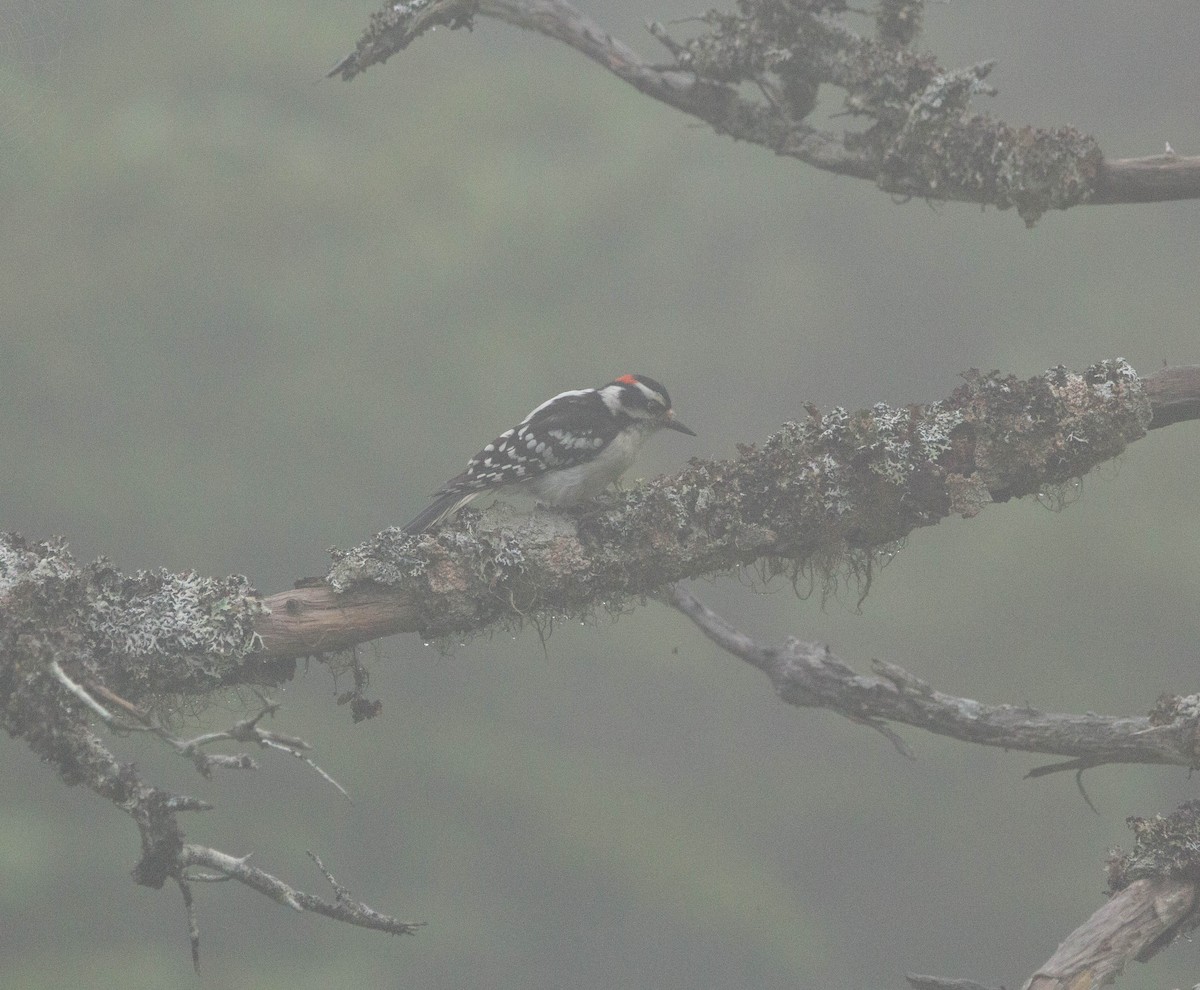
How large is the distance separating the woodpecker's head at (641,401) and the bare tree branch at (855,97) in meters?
1.03

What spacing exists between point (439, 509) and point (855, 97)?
2.14 m

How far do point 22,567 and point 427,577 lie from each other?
1.13 meters

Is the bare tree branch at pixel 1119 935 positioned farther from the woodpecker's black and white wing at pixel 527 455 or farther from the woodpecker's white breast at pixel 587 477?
the woodpecker's black and white wing at pixel 527 455

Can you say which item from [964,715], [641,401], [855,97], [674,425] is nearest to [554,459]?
[641,401]

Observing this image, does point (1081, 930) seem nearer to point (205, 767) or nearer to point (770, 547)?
point (770, 547)

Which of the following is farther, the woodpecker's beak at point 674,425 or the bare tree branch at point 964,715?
the woodpecker's beak at point 674,425

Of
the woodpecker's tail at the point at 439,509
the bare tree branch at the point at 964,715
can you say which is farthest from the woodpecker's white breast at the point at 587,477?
the bare tree branch at the point at 964,715

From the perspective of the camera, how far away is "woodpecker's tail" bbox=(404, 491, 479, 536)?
4.09 metres

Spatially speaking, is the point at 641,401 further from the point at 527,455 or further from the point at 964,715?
the point at 964,715

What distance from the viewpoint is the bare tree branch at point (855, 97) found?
4.15m

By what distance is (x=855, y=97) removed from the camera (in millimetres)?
4430

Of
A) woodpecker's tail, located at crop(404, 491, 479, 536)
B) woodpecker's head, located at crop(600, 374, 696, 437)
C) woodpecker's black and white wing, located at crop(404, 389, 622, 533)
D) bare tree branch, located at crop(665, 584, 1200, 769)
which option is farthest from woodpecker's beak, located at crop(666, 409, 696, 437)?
woodpecker's tail, located at crop(404, 491, 479, 536)

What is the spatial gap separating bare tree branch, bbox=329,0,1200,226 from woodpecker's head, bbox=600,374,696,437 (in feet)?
3.37

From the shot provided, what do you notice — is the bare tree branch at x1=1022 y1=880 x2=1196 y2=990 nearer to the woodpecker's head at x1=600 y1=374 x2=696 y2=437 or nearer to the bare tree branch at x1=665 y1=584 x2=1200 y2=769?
the bare tree branch at x1=665 y1=584 x2=1200 y2=769
